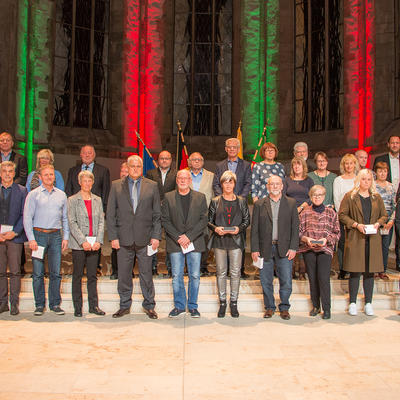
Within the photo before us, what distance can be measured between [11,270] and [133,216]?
1.48 meters

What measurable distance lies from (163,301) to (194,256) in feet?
2.47

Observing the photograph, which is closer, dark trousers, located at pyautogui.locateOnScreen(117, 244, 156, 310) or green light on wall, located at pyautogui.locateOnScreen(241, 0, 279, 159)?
dark trousers, located at pyautogui.locateOnScreen(117, 244, 156, 310)

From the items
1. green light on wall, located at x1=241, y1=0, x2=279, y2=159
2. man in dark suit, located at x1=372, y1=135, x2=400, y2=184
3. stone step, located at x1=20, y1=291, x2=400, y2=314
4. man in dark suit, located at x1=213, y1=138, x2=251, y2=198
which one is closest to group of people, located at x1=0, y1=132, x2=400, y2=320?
stone step, located at x1=20, y1=291, x2=400, y2=314

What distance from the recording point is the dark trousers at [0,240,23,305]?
18.2ft

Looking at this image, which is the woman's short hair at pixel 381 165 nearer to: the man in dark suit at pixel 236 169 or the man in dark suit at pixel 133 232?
the man in dark suit at pixel 236 169

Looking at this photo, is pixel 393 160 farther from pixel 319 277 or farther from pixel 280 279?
pixel 280 279

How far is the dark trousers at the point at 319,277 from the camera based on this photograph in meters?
5.44

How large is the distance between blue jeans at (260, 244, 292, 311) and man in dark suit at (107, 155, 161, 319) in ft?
4.00

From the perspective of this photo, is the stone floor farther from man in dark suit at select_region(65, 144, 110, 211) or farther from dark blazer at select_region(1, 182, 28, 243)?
man in dark suit at select_region(65, 144, 110, 211)

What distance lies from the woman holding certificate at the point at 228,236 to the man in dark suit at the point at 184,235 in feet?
0.50

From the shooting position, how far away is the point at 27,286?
6109mm

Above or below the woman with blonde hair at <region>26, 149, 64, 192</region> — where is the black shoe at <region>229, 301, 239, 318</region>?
below

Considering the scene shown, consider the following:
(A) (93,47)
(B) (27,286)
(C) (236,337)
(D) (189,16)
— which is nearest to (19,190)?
(B) (27,286)

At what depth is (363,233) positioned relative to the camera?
5578 millimetres
